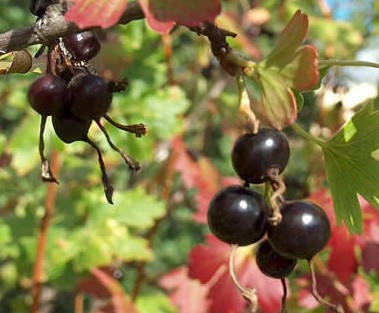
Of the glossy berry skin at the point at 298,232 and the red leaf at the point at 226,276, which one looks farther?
the red leaf at the point at 226,276

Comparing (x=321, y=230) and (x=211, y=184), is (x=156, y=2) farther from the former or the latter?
(x=211, y=184)

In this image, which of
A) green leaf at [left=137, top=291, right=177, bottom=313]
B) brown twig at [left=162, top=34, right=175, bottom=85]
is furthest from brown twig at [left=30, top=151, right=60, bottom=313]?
brown twig at [left=162, top=34, right=175, bottom=85]

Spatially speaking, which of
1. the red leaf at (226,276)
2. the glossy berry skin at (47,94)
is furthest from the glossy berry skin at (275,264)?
the red leaf at (226,276)

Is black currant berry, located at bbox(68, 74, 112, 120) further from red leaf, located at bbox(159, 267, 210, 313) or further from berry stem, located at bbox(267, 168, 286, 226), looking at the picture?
red leaf, located at bbox(159, 267, 210, 313)

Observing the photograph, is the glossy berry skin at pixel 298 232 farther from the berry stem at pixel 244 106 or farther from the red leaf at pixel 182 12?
the red leaf at pixel 182 12

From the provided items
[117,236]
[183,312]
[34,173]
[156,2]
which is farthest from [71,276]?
[156,2]
